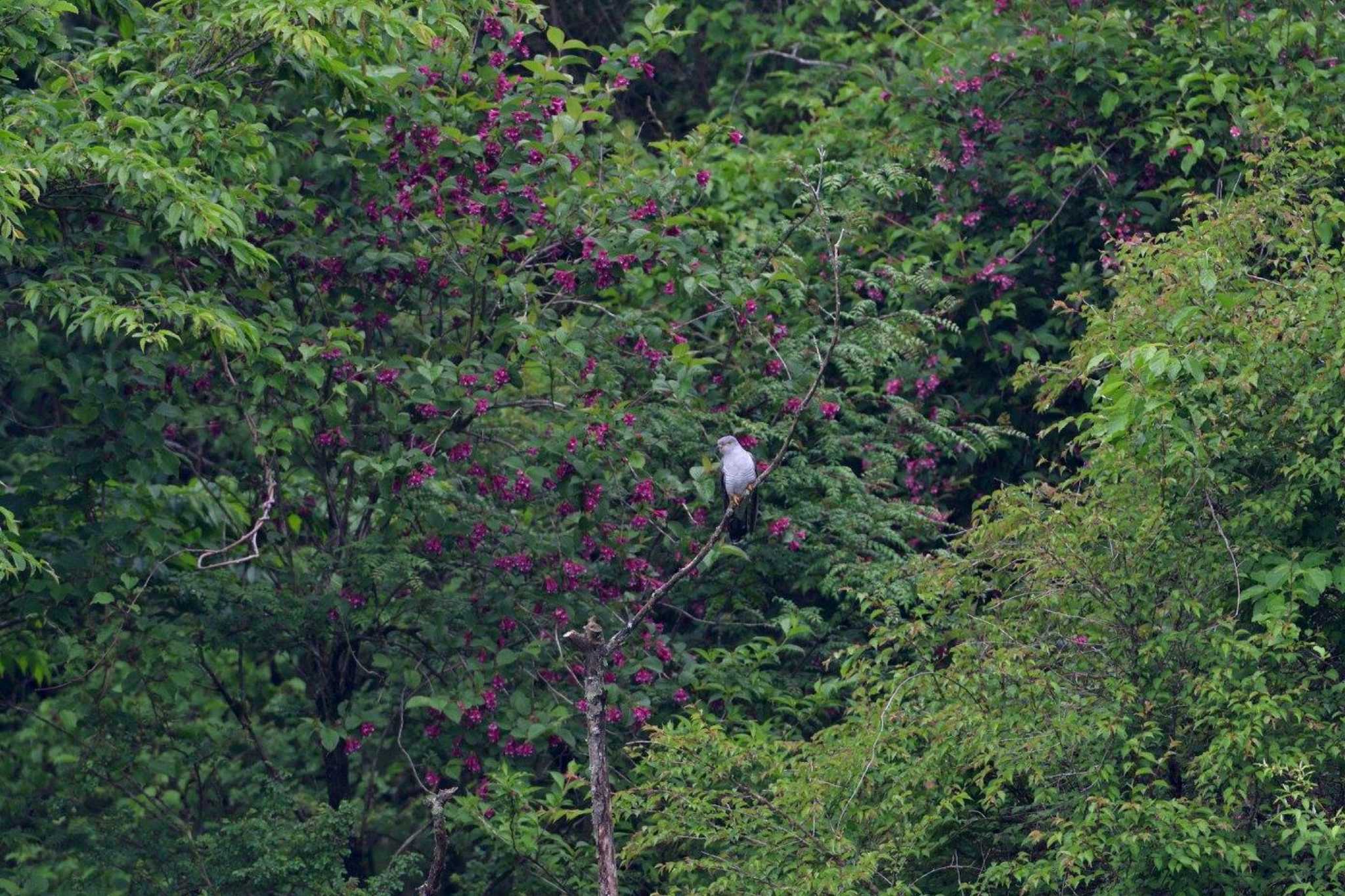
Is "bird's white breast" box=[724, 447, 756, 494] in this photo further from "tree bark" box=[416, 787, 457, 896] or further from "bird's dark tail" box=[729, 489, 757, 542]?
"tree bark" box=[416, 787, 457, 896]

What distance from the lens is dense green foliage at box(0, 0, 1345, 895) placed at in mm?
5750

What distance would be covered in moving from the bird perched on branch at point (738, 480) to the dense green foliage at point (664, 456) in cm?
10

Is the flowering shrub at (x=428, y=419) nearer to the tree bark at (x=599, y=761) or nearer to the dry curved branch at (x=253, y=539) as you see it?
the dry curved branch at (x=253, y=539)

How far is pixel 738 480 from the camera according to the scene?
7270 millimetres

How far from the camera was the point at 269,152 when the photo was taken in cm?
691

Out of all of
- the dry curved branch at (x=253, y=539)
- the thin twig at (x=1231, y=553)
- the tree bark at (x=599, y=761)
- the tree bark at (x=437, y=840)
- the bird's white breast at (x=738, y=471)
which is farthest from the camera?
the bird's white breast at (x=738, y=471)

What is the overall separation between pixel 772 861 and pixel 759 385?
8.78ft

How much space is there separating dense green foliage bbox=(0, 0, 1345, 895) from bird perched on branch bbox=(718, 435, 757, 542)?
0.34ft

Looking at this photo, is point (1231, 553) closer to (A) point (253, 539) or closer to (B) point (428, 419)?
(B) point (428, 419)

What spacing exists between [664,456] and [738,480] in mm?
779

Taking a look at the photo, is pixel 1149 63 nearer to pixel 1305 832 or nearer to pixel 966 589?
pixel 966 589

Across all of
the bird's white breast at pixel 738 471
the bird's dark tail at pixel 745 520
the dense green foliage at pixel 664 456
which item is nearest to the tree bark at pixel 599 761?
the dense green foliage at pixel 664 456

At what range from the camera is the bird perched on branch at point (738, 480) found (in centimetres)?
724

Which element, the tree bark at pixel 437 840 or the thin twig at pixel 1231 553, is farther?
the thin twig at pixel 1231 553
